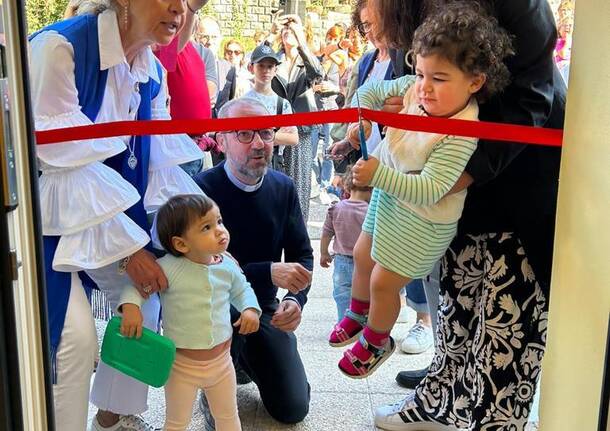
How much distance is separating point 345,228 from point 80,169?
1546 millimetres

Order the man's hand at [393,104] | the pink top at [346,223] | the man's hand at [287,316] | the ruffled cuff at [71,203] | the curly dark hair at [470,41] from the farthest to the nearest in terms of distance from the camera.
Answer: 1. the pink top at [346,223]
2. the man's hand at [287,316]
3. the man's hand at [393,104]
4. the ruffled cuff at [71,203]
5. the curly dark hair at [470,41]

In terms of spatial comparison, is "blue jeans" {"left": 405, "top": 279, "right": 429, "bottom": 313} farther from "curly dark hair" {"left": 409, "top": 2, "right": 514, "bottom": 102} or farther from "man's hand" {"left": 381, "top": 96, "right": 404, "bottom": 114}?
"curly dark hair" {"left": 409, "top": 2, "right": 514, "bottom": 102}

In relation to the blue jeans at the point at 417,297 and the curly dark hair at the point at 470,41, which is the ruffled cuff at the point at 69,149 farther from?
the blue jeans at the point at 417,297

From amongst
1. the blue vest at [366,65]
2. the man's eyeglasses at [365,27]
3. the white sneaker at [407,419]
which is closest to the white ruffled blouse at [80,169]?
the man's eyeglasses at [365,27]

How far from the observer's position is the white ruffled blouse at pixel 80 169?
1.76m

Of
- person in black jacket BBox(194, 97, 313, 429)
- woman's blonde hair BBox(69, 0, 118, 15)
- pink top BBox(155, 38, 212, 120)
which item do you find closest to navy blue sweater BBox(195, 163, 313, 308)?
A: person in black jacket BBox(194, 97, 313, 429)

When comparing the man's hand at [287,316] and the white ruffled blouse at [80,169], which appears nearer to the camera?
the white ruffled blouse at [80,169]

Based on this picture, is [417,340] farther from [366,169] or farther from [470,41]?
[470,41]

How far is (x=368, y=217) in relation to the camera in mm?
2125

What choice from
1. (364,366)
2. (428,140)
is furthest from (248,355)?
(428,140)

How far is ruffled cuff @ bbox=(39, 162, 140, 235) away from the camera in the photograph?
1.80m

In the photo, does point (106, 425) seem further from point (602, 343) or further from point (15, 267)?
point (602, 343)

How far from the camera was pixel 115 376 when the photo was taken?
221 centimetres

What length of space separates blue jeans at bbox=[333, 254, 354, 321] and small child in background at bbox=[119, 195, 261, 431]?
1.12m
